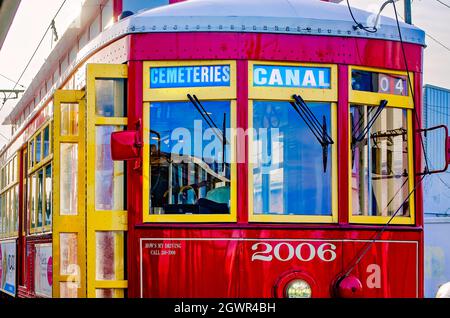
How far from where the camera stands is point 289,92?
636 centimetres

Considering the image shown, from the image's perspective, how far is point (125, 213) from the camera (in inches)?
254

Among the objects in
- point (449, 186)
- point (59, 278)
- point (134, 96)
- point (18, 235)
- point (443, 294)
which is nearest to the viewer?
point (443, 294)

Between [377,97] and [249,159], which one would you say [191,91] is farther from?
[377,97]

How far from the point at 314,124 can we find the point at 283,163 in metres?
0.35

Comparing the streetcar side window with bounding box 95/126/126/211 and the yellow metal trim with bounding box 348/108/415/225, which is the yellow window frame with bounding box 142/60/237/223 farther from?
the yellow metal trim with bounding box 348/108/415/225

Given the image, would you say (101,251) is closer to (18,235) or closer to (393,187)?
(393,187)

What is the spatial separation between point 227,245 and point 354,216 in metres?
0.90

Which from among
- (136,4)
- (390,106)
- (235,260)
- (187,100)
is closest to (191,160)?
(187,100)

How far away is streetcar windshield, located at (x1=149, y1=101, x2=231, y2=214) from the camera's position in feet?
20.7

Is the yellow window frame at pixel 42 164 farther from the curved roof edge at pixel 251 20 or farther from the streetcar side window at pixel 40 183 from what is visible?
the curved roof edge at pixel 251 20

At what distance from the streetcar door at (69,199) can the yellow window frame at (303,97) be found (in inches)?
48.5

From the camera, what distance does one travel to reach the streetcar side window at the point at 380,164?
6578mm

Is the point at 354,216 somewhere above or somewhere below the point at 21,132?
below
